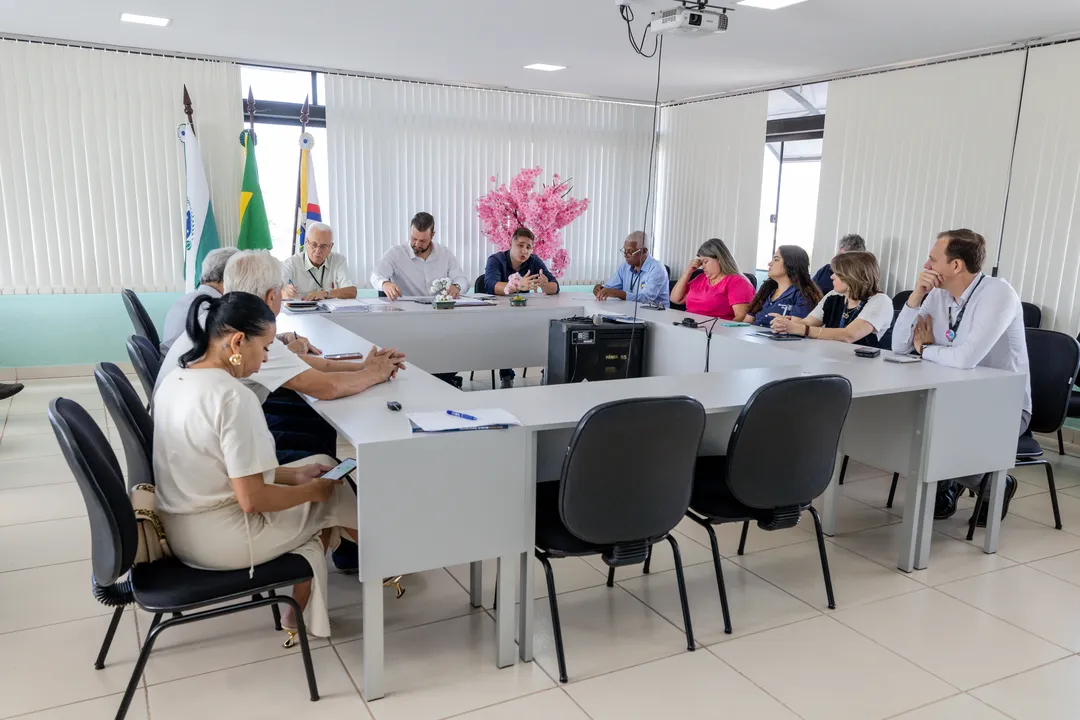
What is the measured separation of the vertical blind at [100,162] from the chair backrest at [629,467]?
17.3ft

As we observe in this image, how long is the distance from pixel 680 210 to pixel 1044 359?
4692mm

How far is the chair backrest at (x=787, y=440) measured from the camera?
8.04 feet

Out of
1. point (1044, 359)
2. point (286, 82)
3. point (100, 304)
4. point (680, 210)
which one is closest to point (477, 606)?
point (1044, 359)

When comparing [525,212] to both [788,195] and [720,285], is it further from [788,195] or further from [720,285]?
[788,195]

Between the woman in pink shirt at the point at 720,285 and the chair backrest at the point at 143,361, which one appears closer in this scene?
the chair backrest at the point at 143,361

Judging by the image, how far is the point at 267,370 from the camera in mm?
2441

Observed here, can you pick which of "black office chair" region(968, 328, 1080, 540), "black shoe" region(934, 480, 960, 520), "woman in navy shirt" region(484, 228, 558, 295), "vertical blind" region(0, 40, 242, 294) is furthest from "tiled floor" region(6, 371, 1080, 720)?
"vertical blind" region(0, 40, 242, 294)

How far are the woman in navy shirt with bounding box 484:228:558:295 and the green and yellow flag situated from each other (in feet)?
6.45

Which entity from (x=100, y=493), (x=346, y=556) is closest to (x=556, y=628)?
(x=346, y=556)

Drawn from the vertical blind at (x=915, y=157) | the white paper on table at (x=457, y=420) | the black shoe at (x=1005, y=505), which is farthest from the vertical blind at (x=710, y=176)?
the white paper on table at (x=457, y=420)

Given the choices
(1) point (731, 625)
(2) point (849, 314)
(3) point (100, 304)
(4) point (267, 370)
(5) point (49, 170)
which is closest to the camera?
(4) point (267, 370)

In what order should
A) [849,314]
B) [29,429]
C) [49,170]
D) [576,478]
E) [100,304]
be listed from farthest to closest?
[100,304]
[49,170]
[29,429]
[849,314]
[576,478]

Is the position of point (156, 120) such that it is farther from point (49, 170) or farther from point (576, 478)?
point (576, 478)

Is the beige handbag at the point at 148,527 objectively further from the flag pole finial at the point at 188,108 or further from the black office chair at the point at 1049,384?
the flag pole finial at the point at 188,108
